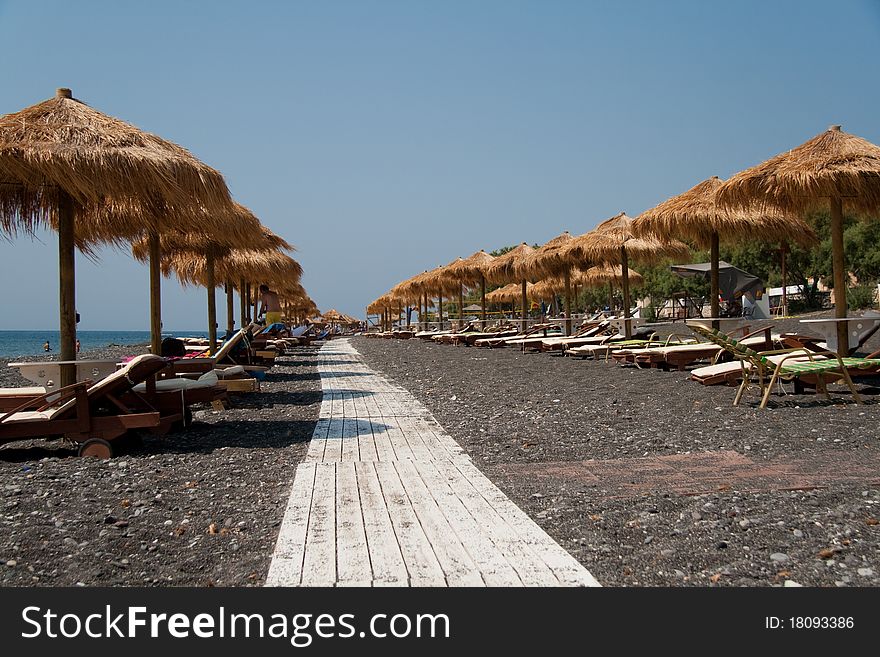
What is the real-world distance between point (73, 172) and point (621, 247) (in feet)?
37.9

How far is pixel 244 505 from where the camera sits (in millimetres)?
3328

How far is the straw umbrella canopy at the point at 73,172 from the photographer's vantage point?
4949 millimetres

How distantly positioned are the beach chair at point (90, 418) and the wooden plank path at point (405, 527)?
1186mm

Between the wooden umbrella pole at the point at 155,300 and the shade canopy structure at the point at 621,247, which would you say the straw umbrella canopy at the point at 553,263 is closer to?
the shade canopy structure at the point at 621,247

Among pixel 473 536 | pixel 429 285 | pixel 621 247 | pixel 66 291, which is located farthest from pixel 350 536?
pixel 429 285

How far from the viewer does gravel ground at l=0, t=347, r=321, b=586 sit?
99.2 inches

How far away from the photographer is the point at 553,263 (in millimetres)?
16703

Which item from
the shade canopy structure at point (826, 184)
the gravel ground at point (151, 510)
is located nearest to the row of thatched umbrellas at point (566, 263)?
the shade canopy structure at point (826, 184)

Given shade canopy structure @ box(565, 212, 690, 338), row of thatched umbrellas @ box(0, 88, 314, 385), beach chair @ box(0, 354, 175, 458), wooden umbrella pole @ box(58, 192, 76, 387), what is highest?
shade canopy structure @ box(565, 212, 690, 338)

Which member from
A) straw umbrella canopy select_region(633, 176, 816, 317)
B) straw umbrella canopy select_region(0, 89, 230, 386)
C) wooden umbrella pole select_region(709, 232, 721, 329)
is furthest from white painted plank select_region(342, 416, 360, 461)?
wooden umbrella pole select_region(709, 232, 721, 329)

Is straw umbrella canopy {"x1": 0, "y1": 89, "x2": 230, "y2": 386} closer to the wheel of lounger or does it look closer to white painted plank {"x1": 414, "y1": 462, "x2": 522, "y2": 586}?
the wheel of lounger
